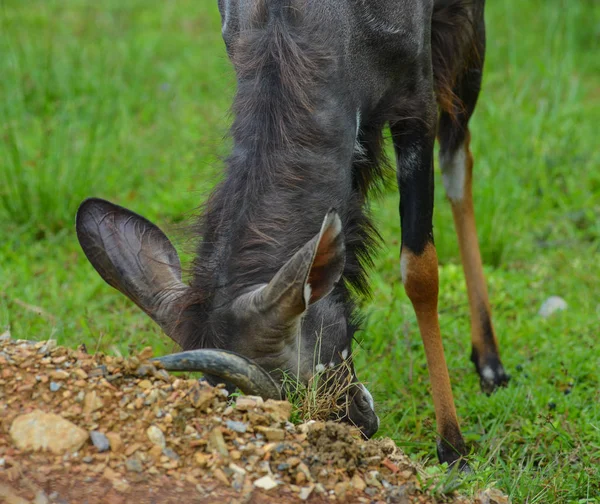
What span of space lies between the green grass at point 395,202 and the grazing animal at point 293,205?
270 mm

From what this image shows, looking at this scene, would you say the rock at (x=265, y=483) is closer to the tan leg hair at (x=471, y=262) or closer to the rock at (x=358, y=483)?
the rock at (x=358, y=483)

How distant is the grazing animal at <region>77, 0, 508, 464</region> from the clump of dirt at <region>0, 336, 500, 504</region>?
175mm

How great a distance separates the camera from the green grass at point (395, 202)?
4590mm

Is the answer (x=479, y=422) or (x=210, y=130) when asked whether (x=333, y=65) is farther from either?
(x=210, y=130)

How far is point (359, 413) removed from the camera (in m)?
3.77

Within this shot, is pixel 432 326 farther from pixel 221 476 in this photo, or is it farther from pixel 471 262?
pixel 221 476

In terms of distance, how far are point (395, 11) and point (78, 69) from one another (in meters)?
4.97

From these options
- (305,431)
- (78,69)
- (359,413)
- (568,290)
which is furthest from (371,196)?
(78,69)

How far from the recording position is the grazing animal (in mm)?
3355

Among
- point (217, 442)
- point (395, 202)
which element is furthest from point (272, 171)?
point (395, 202)

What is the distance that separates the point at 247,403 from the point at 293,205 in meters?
0.79

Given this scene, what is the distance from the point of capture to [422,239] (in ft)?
14.4

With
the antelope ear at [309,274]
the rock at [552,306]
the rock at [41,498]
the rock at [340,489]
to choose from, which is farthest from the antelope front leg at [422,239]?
the rock at [41,498]

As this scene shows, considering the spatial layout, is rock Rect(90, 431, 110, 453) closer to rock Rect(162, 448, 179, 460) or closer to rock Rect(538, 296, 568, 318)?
rock Rect(162, 448, 179, 460)
